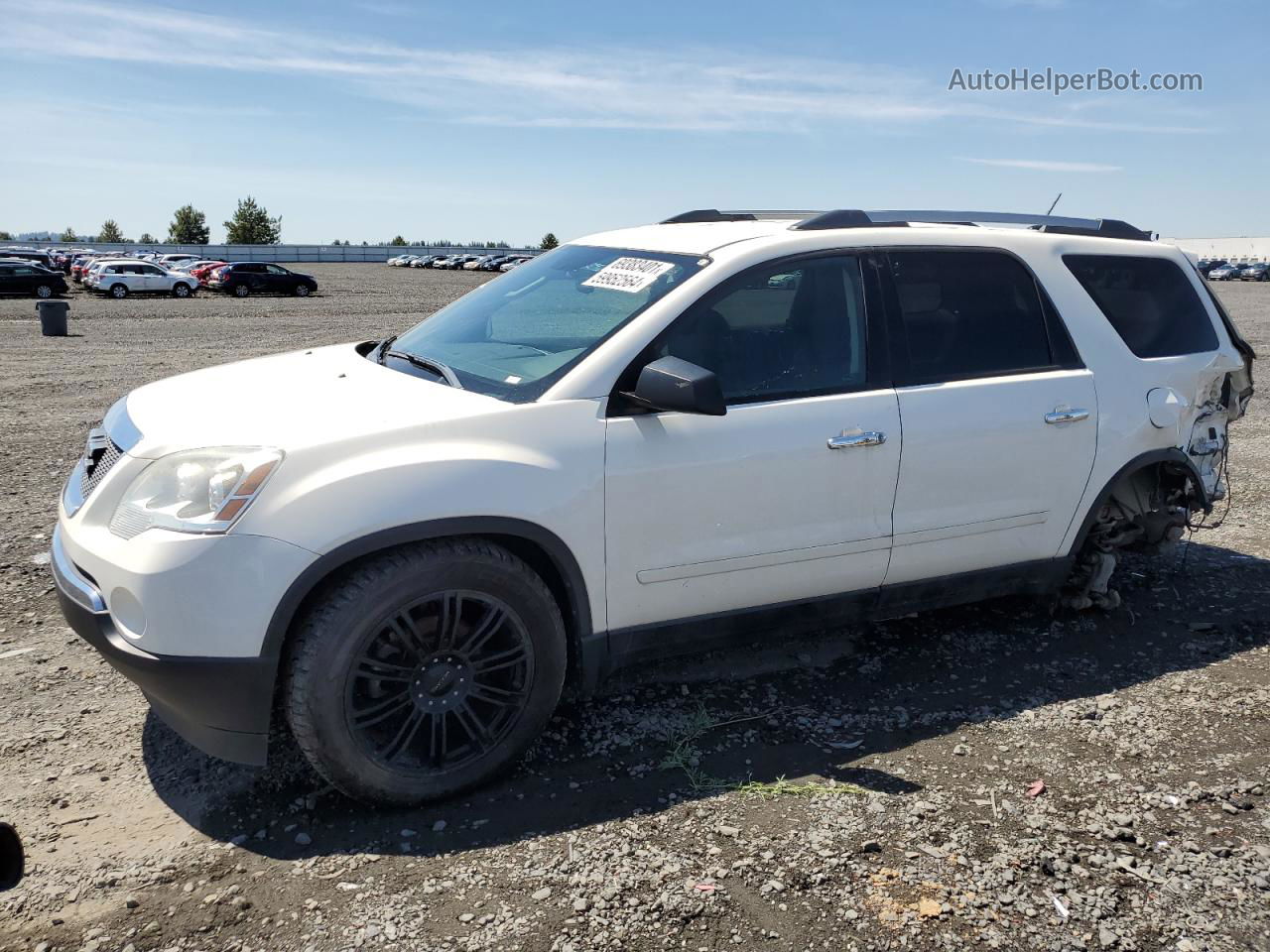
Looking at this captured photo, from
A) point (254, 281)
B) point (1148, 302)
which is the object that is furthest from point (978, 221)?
point (254, 281)

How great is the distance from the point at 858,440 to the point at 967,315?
0.92 meters

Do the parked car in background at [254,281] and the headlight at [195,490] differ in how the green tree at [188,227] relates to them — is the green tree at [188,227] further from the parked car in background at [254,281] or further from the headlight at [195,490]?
the headlight at [195,490]

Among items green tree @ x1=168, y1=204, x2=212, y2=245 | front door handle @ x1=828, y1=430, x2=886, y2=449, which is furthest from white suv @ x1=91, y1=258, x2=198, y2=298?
green tree @ x1=168, y1=204, x2=212, y2=245

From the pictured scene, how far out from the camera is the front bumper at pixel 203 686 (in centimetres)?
298

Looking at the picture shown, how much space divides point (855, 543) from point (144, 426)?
2.60 m

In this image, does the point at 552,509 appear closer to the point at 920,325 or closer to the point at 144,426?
the point at 144,426

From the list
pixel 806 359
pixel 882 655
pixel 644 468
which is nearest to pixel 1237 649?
pixel 882 655

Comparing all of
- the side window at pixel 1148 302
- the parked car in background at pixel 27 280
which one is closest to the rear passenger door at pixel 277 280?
the parked car in background at pixel 27 280

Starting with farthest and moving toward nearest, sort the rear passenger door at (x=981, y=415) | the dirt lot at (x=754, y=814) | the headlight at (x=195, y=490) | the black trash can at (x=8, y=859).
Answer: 1. the rear passenger door at (x=981, y=415)
2. the headlight at (x=195, y=490)
3. the dirt lot at (x=754, y=814)
4. the black trash can at (x=8, y=859)

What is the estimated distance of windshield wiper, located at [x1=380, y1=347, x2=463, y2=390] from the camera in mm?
3697

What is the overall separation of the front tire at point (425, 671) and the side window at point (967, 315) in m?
1.87

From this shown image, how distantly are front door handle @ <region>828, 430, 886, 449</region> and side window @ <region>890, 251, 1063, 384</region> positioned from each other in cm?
35

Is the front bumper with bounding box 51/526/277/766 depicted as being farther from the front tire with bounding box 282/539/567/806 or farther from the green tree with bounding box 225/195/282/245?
the green tree with bounding box 225/195/282/245

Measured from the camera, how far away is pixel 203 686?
9.81 ft
